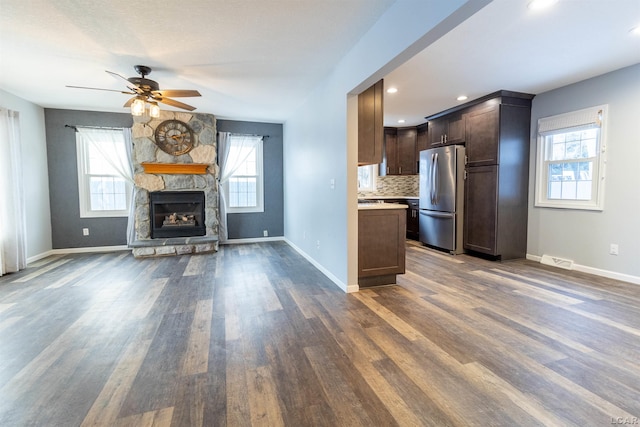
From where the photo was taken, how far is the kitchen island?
3.40 metres

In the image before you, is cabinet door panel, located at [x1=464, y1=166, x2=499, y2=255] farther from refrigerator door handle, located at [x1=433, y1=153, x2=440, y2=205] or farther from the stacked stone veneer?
the stacked stone veneer

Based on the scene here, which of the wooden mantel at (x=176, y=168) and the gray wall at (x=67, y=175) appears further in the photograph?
the wooden mantel at (x=176, y=168)

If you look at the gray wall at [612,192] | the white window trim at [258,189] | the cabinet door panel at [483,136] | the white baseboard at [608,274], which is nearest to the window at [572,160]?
the gray wall at [612,192]

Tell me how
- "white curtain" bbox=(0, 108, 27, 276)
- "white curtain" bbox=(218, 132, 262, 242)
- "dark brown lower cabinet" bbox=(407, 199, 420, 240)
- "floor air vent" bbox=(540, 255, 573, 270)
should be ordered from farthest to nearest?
"dark brown lower cabinet" bbox=(407, 199, 420, 240) < "white curtain" bbox=(218, 132, 262, 242) < "floor air vent" bbox=(540, 255, 573, 270) < "white curtain" bbox=(0, 108, 27, 276)

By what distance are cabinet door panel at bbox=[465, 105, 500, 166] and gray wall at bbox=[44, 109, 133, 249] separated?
5917 millimetres

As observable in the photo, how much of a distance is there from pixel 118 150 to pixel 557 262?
24.1 ft

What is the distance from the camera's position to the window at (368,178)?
7.02m

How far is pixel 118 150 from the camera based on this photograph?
532 centimetres

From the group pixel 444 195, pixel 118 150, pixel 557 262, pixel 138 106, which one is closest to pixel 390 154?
pixel 444 195

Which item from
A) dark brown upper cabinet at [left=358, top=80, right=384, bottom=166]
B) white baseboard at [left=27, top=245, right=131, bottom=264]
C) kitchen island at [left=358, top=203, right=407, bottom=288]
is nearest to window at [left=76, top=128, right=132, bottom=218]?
white baseboard at [left=27, top=245, right=131, bottom=264]

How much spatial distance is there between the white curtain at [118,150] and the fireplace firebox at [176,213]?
0.38 meters

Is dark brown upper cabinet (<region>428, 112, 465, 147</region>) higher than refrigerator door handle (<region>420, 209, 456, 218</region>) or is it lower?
higher

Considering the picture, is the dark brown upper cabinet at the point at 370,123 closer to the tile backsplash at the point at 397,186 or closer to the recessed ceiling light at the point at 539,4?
the recessed ceiling light at the point at 539,4

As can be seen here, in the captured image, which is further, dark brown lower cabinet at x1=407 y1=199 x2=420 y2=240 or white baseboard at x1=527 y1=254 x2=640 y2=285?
dark brown lower cabinet at x1=407 y1=199 x2=420 y2=240
